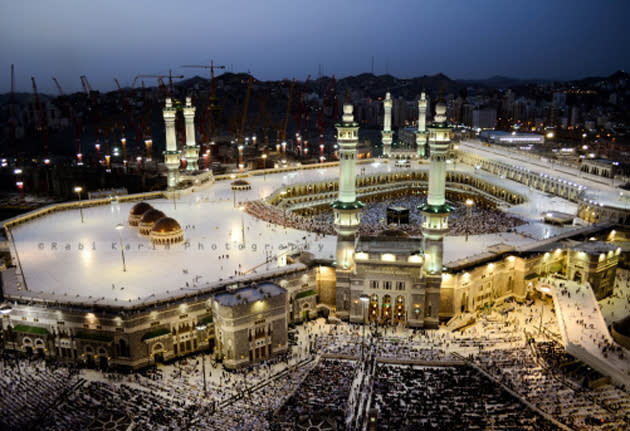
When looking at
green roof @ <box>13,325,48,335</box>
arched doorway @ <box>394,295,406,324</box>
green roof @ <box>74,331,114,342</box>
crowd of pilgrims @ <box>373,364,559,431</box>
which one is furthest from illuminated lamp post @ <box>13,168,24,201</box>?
crowd of pilgrims @ <box>373,364,559,431</box>

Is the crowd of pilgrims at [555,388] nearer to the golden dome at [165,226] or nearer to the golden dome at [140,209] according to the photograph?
the golden dome at [165,226]

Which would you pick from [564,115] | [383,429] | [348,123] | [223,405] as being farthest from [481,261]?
[564,115]

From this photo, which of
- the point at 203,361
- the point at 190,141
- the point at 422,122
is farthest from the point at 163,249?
the point at 422,122

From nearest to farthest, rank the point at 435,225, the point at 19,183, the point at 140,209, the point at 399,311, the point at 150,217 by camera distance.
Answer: the point at 435,225 < the point at 399,311 < the point at 150,217 < the point at 140,209 < the point at 19,183

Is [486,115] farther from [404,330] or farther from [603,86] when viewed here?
[404,330]

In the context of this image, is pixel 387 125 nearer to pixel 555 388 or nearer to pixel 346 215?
pixel 346 215

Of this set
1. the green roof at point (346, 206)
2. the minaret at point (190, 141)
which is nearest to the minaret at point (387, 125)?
the minaret at point (190, 141)
